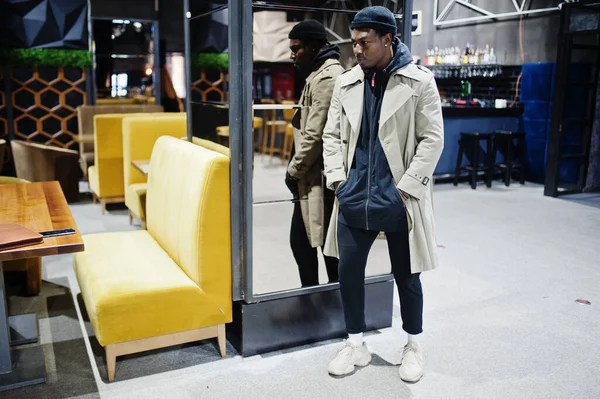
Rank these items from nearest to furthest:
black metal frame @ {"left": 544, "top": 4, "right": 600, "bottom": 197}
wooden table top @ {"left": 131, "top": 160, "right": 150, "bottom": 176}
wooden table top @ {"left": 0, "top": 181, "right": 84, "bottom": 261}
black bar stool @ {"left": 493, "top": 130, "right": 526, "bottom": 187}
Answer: wooden table top @ {"left": 0, "top": 181, "right": 84, "bottom": 261} < wooden table top @ {"left": 131, "top": 160, "right": 150, "bottom": 176} < black metal frame @ {"left": 544, "top": 4, "right": 600, "bottom": 197} < black bar stool @ {"left": 493, "top": 130, "right": 526, "bottom": 187}

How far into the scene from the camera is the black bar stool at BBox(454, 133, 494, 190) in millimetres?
7480

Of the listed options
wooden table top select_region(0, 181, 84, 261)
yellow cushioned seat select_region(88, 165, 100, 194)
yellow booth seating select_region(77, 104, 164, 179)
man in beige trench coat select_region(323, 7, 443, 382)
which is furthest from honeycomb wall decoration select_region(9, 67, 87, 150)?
man in beige trench coat select_region(323, 7, 443, 382)

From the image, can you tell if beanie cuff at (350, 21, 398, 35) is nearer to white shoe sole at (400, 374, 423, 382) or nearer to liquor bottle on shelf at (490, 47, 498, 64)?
white shoe sole at (400, 374, 423, 382)

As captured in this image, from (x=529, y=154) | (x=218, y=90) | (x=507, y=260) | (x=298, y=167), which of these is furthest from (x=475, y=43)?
(x=298, y=167)

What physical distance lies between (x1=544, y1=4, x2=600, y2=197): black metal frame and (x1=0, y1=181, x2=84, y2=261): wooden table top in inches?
225

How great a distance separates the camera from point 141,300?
2.59 meters

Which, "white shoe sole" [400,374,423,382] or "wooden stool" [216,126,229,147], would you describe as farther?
"wooden stool" [216,126,229,147]

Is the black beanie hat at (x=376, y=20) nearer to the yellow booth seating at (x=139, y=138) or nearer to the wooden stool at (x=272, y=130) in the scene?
the yellow booth seating at (x=139, y=138)

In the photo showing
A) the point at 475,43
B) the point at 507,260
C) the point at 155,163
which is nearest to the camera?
the point at 155,163

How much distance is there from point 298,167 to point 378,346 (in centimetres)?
101

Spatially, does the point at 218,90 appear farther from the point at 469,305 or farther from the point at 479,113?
the point at 469,305

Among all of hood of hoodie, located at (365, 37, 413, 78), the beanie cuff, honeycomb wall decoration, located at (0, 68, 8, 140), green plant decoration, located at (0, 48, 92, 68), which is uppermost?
green plant decoration, located at (0, 48, 92, 68)

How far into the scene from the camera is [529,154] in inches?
321

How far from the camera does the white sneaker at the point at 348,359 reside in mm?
2670
